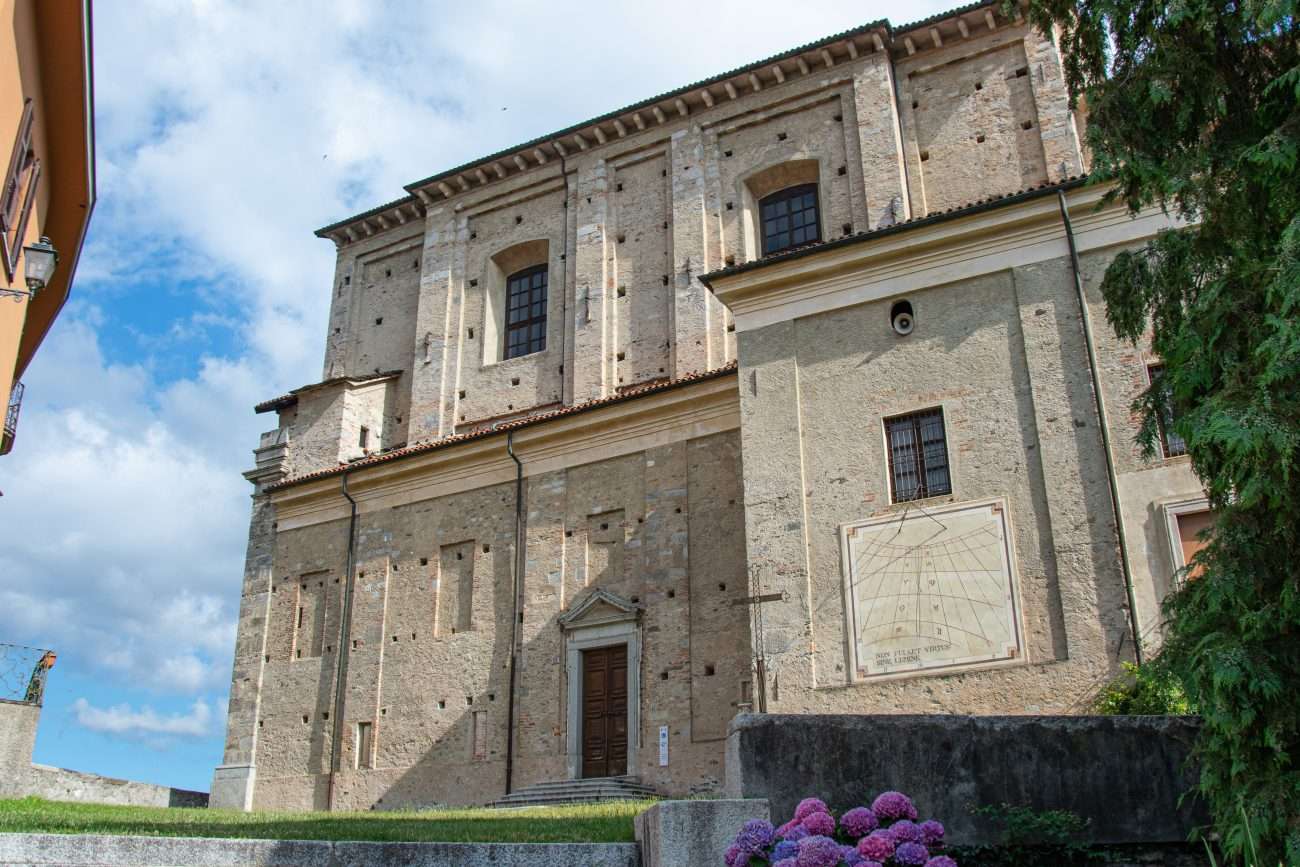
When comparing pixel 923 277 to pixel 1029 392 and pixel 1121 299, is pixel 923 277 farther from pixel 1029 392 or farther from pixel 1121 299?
pixel 1121 299

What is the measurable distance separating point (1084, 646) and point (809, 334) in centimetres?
534

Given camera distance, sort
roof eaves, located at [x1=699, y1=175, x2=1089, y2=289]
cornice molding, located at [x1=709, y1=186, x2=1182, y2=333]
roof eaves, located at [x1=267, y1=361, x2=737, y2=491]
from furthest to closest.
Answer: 1. roof eaves, located at [x1=267, y1=361, x2=737, y2=491]
2. roof eaves, located at [x1=699, y1=175, x2=1089, y2=289]
3. cornice molding, located at [x1=709, y1=186, x2=1182, y2=333]

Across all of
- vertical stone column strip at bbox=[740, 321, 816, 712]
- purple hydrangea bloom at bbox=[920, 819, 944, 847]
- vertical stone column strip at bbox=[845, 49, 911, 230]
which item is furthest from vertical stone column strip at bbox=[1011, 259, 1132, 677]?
purple hydrangea bloom at bbox=[920, 819, 944, 847]

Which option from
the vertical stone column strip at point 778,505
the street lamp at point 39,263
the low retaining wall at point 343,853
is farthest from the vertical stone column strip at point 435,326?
the low retaining wall at point 343,853

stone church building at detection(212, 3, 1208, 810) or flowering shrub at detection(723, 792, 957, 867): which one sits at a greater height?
stone church building at detection(212, 3, 1208, 810)

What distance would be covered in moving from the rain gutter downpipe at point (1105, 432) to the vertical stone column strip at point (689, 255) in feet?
25.6

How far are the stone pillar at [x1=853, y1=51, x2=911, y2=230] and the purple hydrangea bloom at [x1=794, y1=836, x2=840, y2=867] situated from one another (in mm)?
15817

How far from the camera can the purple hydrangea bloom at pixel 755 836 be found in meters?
5.97

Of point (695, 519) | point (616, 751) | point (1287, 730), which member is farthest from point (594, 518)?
point (1287, 730)

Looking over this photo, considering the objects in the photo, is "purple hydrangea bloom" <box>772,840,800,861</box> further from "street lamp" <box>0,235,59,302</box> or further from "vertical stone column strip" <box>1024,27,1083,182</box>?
"vertical stone column strip" <box>1024,27,1083,182</box>

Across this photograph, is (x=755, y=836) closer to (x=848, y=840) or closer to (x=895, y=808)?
(x=848, y=840)

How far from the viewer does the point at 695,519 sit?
59.4 ft

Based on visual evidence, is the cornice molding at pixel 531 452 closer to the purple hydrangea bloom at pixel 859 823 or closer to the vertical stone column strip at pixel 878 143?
the vertical stone column strip at pixel 878 143

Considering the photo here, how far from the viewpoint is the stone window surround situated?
1778 centimetres
